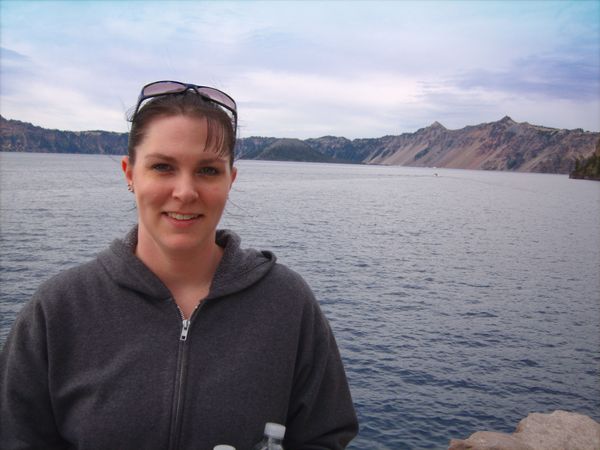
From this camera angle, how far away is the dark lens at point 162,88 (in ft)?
9.28

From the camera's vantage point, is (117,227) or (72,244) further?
(117,227)

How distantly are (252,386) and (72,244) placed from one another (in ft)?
110

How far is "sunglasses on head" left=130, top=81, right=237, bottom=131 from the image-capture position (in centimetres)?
282

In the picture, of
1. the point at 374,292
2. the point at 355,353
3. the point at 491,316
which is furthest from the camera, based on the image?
the point at 374,292

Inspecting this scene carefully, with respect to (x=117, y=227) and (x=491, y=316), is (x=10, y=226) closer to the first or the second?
(x=117, y=227)

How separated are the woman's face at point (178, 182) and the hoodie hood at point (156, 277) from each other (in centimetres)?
18

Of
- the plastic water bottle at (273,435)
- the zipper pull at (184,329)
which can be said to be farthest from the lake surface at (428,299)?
the plastic water bottle at (273,435)

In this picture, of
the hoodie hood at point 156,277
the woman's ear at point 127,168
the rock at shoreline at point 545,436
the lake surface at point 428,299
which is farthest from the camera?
the lake surface at point 428,299

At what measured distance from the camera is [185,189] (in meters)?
2.64

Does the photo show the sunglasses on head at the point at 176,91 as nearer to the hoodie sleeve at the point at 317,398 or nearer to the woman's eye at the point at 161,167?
the woman's eye at the point at 161,167

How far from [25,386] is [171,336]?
71 cm

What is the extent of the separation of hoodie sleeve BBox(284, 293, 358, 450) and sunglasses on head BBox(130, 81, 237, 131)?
3.93 feet

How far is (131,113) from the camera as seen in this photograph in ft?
9.58

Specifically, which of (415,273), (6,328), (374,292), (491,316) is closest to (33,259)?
(6,328)
